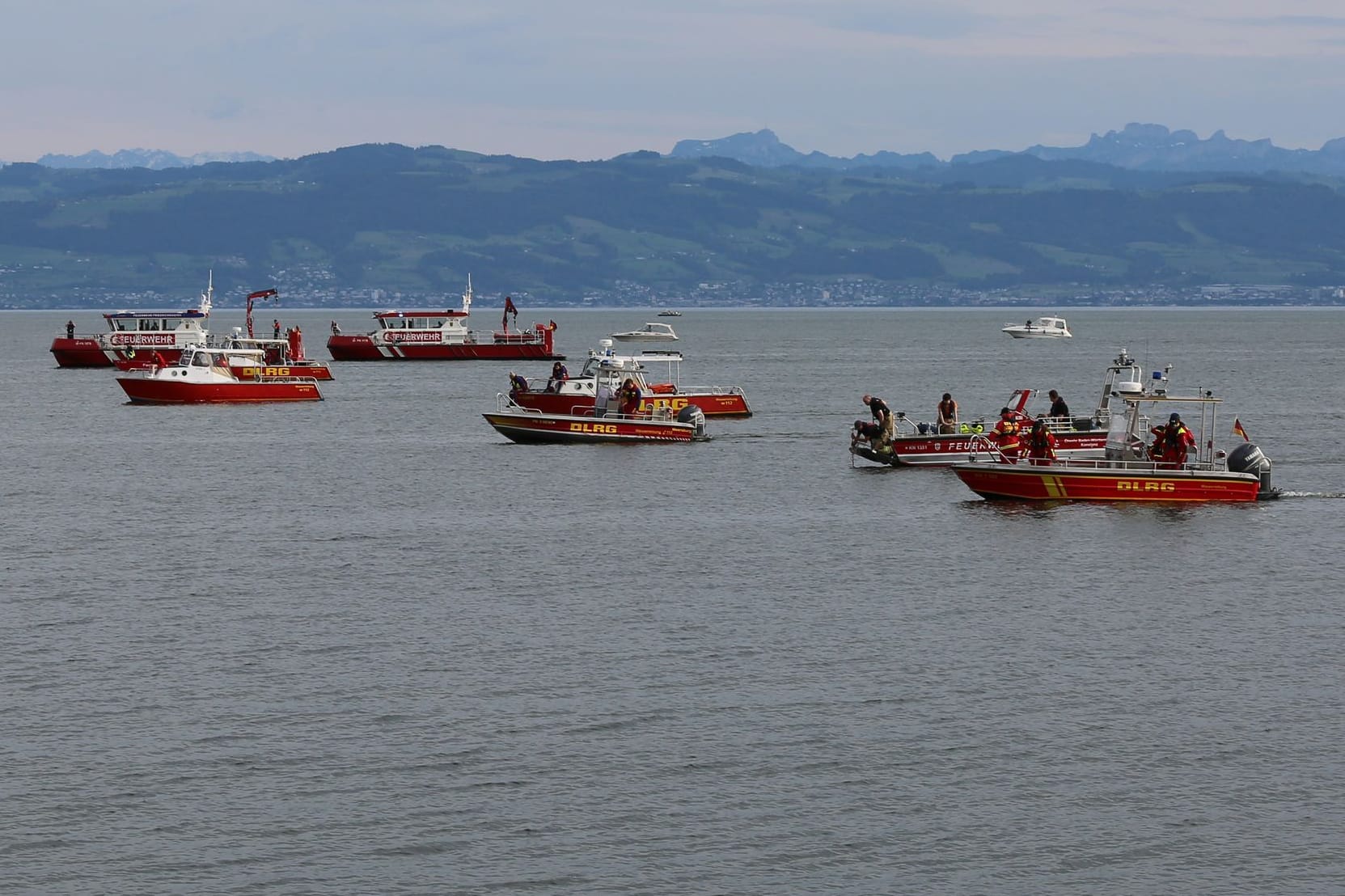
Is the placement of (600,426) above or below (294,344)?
below

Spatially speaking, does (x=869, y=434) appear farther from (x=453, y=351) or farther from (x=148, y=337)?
(x=453, y=351)

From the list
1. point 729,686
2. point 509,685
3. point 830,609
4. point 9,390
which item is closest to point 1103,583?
point 830,609

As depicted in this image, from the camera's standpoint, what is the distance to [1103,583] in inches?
1914

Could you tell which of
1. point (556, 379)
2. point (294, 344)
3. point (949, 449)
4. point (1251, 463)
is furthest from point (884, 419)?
point (294, 344)

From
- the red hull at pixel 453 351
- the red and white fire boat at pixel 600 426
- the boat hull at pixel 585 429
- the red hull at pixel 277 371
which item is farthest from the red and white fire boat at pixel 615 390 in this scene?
the red hull at pixel 453 351

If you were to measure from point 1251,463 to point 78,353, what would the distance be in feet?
438

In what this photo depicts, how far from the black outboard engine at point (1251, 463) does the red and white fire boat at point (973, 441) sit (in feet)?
19.4

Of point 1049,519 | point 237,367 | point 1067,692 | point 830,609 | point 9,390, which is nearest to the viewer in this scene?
point 1067,692

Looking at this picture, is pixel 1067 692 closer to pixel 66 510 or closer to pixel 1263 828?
pixel 1263 828

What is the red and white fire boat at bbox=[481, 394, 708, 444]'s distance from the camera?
84.5 m

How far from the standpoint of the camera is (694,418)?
86.7 meters

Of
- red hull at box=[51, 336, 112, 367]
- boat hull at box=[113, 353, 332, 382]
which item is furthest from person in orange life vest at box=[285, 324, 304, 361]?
red hull at box=[51, 336, 112, 367]

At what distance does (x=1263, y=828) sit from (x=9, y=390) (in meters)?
133

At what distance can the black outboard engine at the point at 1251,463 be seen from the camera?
62062 mm
